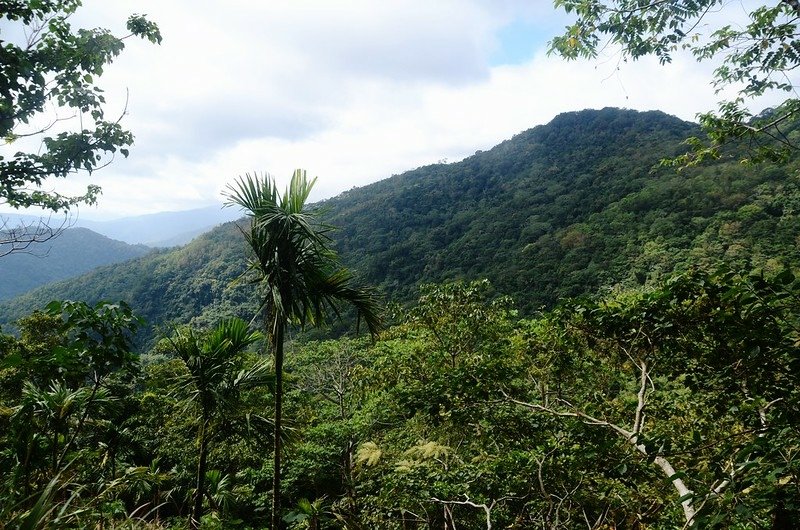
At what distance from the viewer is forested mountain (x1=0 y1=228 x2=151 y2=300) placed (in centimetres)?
11138

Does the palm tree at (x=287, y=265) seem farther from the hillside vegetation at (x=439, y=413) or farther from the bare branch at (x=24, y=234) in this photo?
the bare branch at (x=24, y=234)

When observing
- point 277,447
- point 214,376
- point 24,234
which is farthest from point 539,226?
point 24,234

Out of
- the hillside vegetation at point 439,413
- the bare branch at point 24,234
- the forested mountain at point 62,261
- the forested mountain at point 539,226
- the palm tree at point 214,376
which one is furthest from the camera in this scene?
the forested mountain at point 62,261

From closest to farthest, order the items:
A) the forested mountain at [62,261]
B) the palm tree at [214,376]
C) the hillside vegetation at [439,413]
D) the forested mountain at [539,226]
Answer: the hillside vegetation at [439,413] → the palm tree at [214,376] → the forested mountain at [539,226] → the forested mountain at [62,261]

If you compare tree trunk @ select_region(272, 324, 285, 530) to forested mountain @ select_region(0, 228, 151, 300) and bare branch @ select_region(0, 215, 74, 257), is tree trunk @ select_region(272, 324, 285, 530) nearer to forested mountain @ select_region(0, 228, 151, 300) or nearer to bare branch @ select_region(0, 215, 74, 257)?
bare branch @ select_region(0, 215, 74, 257)

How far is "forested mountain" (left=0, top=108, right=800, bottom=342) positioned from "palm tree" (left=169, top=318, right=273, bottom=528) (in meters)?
10.8

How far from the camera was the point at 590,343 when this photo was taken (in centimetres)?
372

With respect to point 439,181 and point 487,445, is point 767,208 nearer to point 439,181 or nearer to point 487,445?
point 487,445

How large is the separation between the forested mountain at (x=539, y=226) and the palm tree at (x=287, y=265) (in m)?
11.7

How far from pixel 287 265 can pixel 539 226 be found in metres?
47.3

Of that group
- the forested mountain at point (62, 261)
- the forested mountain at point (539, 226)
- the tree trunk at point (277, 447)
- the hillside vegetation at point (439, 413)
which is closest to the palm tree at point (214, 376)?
the hillside vegetation at point (439, 413)

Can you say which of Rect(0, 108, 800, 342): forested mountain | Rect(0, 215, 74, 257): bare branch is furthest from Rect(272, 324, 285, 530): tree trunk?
Rect(0, 108, 800, 342): forested mountain

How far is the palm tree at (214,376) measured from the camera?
188 inches

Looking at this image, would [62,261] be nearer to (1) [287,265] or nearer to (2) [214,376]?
(2) [214,376]
